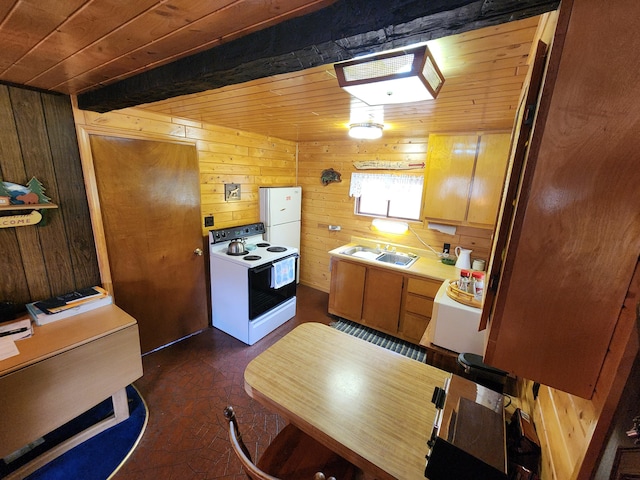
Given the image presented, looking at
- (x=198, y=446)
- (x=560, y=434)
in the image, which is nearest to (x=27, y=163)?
(x=198, y=446)

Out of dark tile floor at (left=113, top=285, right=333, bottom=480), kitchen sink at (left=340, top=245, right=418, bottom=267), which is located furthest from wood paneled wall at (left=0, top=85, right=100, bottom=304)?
kitchen sink at (left=340, top=245, right=418, bottom=267)

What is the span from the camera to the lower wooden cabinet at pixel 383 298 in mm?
2793

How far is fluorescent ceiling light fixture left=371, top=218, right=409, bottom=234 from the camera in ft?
11.1

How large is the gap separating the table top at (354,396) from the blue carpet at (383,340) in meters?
1.58

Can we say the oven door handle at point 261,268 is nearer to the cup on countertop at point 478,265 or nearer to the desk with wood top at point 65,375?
the desk with wood top at point 65,375

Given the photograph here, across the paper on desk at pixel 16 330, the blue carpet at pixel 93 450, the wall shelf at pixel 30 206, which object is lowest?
the blue carpet at pixel 93 450

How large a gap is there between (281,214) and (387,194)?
148cm

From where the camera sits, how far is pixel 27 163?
1735 mm

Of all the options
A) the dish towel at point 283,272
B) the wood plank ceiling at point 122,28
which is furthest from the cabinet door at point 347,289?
the wood plank ceiling at point 122,28

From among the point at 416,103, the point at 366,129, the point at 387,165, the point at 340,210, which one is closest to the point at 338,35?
the point at 416,103

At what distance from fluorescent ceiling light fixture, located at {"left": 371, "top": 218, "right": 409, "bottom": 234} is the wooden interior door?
7.22 feet

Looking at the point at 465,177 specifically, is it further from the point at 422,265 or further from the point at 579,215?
the point at 579,215

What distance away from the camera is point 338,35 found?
75cm

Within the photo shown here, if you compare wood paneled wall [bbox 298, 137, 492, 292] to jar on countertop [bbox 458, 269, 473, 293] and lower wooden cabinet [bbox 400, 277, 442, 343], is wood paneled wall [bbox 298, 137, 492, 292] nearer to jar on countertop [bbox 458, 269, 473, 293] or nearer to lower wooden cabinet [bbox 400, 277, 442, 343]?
lower wooden cabinet [bbox 400, 277, 442, 343]
